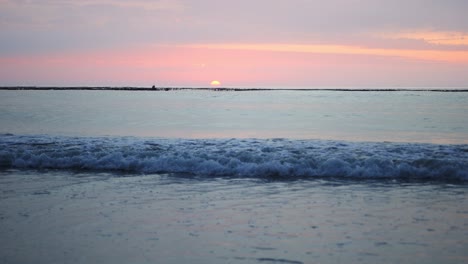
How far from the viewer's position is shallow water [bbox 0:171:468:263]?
19.3 feet

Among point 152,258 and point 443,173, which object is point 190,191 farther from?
point 443,173

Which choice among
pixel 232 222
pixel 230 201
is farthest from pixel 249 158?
pixel 232 222

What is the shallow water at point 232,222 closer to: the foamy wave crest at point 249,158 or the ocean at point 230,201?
the ocean at point 230,201

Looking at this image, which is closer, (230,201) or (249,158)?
(230,201)

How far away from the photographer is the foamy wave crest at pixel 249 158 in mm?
12312

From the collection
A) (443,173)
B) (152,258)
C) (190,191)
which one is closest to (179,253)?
(152,258)

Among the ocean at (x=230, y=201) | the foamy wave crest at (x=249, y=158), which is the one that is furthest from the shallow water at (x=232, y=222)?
the foamy wave crest at (x=249, y=158)

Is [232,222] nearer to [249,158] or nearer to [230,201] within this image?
[230,201]

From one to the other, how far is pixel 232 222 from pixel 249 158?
20.5ft

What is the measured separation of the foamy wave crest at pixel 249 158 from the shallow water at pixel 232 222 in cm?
148

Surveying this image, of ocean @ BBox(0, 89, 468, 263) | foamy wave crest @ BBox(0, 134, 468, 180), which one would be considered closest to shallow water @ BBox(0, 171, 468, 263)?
ocean @ BBox(0, 89, 468, 263)

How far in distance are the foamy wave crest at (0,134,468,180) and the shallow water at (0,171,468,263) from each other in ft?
4.86

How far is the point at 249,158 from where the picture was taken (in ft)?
44.3

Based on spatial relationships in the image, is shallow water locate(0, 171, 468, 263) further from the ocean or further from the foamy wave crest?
the foamy wave crest
